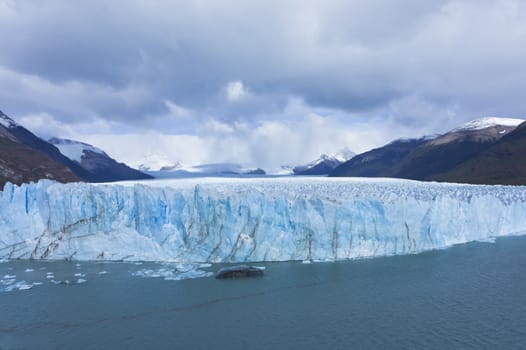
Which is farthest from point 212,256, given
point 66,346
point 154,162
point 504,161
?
point 154,162

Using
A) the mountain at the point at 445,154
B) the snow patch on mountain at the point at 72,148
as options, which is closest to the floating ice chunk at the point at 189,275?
the mountain at the point at 445,154

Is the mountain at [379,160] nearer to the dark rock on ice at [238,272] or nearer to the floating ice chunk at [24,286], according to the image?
the dark rock on ice at [238,272]

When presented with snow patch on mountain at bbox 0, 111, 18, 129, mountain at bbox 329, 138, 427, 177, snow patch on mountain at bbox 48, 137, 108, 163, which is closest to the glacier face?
snow patch on mountain at bbox 0, 111, 18, 129

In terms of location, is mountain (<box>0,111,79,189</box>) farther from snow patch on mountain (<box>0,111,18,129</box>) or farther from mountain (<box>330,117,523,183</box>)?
mountain (<box>330,117,523,183</box>)

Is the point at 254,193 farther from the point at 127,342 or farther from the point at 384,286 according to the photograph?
the point at 127,342

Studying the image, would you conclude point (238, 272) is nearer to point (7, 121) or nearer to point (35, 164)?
point (35, 164)
